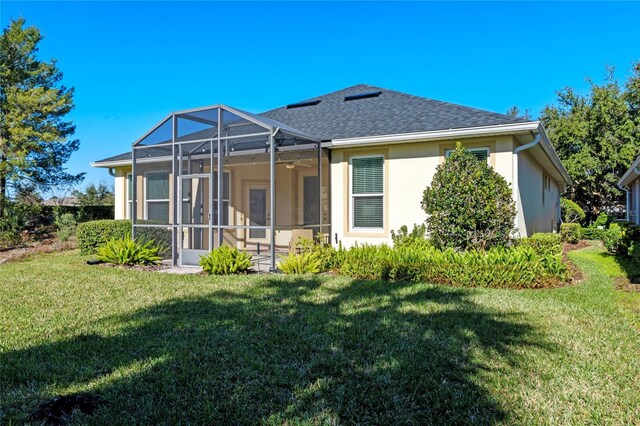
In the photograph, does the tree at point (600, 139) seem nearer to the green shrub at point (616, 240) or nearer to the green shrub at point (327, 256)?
the green shrub at point (616, 240)

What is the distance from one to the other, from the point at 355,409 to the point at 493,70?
23.7 meters

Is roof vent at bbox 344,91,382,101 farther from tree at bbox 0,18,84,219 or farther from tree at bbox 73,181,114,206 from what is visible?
tree at bbox 73,181,114,206

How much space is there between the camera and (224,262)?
852 centimetres

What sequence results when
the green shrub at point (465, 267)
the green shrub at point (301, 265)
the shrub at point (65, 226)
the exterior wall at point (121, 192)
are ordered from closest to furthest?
the green shrub at point (465, 267) < the green shrub at point (301, 265) < the shrub at point (65, 226) < the exterior wall at point (121, 192)

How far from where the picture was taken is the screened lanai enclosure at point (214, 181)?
9461mm

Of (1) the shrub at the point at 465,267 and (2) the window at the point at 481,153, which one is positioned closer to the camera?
(1) the shrub at the point at 465,267

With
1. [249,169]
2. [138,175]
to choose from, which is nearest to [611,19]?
[249,169]

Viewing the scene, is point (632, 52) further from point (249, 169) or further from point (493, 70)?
point (249, 169)

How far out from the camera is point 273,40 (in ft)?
50.6

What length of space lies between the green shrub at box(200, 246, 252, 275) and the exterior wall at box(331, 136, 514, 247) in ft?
9.64

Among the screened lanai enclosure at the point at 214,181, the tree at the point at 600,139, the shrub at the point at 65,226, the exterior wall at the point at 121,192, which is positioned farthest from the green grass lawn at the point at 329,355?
the tree at the point at 600,139

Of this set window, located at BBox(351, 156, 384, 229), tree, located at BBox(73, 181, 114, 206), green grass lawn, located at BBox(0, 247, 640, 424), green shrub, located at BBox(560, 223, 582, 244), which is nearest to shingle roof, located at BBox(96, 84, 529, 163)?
window, located at BBox(351, 156, 384, 229)

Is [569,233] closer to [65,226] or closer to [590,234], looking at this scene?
[590,234]

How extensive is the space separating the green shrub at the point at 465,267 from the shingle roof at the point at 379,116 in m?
2.99
